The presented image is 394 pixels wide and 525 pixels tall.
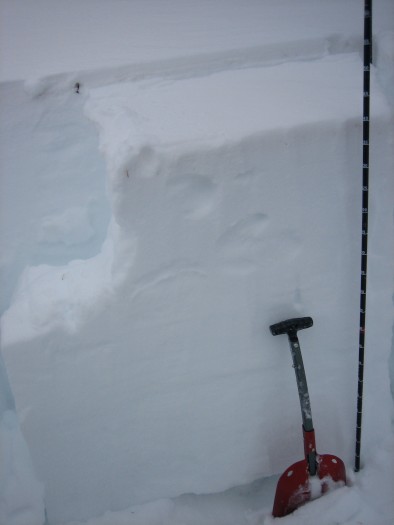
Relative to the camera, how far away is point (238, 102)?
1479 millimetres

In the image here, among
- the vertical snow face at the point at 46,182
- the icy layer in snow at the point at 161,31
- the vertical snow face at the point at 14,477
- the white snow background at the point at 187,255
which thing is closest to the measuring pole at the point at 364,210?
the white snow background at the point at 187,255

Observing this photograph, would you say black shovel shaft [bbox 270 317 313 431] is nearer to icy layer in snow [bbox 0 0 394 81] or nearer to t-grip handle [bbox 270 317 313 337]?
t-grip handle [bbox 270 317 313 337]

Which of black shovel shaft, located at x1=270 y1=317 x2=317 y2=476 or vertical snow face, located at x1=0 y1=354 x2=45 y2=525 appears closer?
black shovel shaft, located at x1=270 y1=317 x2=317 y2=476

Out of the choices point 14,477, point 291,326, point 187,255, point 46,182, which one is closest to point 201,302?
point 187,255

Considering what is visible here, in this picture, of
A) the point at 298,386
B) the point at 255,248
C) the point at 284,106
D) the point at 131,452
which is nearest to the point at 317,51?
the point at 284,106

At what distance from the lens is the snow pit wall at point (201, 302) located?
139cm

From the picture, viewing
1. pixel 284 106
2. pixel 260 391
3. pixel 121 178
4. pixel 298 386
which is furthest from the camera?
pixel 260 391

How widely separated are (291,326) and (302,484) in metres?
0.59

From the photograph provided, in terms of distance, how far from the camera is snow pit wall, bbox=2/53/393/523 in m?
1.39

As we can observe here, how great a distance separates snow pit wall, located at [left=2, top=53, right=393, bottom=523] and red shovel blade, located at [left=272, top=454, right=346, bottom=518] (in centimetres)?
12

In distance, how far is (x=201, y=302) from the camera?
5.01 ft

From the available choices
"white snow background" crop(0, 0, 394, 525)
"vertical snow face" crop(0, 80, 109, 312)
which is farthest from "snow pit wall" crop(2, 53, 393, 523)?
"vertical snow face" crop(0, 80, 109, 312)

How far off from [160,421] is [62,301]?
553 millimetres

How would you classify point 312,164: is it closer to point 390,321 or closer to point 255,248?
point 255,248
